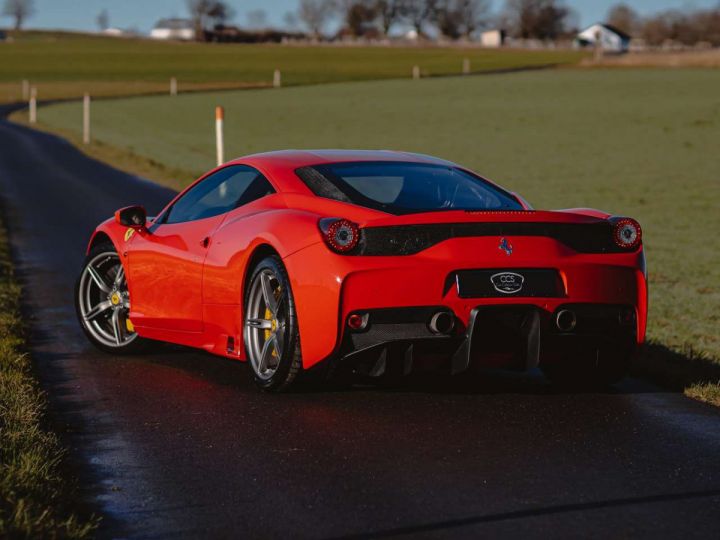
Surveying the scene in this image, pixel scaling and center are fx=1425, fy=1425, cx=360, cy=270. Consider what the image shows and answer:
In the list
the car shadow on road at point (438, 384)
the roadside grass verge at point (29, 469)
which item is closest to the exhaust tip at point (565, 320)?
the car shadow on road at point (438, 384)

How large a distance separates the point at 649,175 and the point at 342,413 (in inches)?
926

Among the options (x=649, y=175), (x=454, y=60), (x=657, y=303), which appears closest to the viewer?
(x=657, y=303)

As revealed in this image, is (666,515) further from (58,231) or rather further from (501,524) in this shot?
(58,231)

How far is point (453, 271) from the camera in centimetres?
672

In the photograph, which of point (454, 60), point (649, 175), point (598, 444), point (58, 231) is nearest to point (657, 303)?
point (598, 444)

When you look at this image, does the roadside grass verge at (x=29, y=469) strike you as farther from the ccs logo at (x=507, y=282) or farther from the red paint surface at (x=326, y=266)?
the ccs logo at (x=507, y=282)

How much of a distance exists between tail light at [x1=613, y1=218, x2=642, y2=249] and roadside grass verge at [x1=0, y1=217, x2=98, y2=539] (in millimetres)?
2924

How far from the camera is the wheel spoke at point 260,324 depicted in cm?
731

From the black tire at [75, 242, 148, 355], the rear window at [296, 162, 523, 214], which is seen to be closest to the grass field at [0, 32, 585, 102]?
the black tire at [75, 242, 148, 355]

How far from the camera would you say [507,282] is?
6.79 metres

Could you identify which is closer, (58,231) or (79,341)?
(79,341)

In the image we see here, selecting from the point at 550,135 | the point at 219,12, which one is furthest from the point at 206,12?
the point at 550,135

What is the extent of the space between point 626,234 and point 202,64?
110918 millimetres

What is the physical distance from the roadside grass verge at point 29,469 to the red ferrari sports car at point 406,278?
114cm
